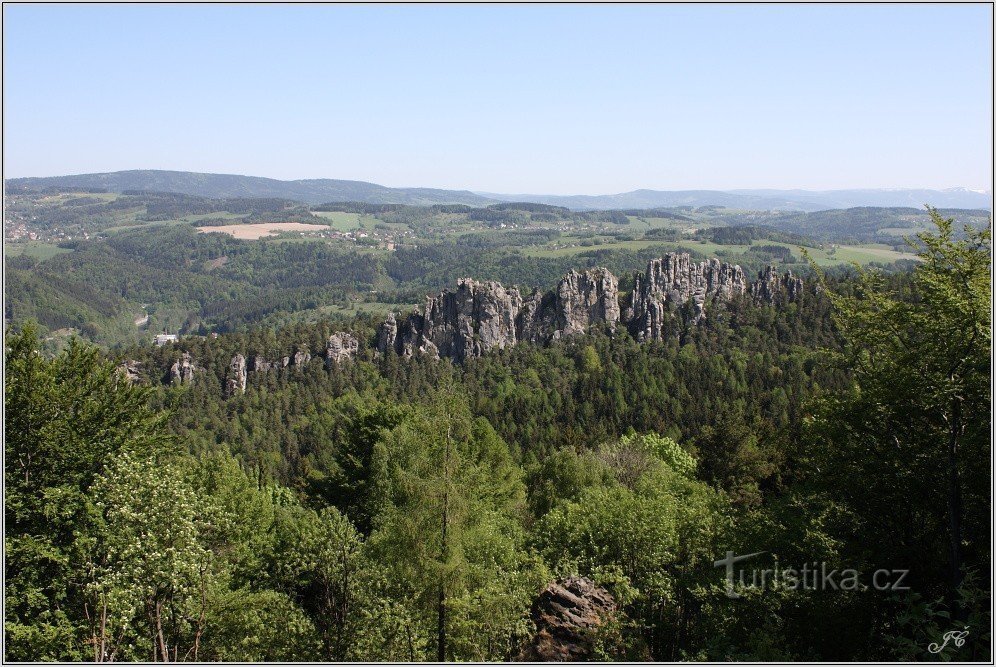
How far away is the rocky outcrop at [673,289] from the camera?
440 feet

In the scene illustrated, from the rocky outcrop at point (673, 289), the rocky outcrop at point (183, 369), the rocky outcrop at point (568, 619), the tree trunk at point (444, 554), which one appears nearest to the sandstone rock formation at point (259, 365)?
the rocky outcrop at point (183, 369)

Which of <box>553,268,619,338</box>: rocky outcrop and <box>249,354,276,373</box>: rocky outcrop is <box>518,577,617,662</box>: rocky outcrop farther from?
<box>249,354,276,373</box>: rocky outcrop

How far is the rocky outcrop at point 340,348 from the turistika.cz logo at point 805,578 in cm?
12288

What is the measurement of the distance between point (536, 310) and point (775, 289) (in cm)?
5008

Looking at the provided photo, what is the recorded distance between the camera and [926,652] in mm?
10648

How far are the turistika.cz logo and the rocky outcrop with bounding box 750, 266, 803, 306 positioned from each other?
12644 centimetres

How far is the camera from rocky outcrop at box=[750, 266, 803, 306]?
13400 centimetres

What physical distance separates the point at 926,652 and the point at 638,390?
9430 cm

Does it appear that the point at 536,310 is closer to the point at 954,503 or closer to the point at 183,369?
the point at 183,369

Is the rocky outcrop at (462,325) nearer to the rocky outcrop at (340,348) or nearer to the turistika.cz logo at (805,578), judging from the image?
the rocky outcrop at (340,348)

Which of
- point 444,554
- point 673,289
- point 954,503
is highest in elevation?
point 954,503

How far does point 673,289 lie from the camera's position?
473 feet

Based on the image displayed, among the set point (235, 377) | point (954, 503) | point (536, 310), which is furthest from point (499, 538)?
point (536, 310)
